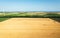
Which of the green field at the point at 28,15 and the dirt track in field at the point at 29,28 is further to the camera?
the green field at the point at 28,15

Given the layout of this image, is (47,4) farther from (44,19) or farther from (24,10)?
(24,10)

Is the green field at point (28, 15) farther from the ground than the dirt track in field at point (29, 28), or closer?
farther from the ground

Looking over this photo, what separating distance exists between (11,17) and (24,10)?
9.0 inches

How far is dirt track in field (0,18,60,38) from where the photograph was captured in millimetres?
1919

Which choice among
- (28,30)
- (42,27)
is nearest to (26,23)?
(28,30)

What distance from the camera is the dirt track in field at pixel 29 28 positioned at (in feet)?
6.30

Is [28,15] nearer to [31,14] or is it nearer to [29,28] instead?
[31,14]

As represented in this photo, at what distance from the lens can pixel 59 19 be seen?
80.0 inches

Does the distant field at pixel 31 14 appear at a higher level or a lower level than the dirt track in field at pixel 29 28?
higher

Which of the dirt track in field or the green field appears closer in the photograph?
the dirt track in field

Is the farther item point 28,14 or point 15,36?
point 28,14

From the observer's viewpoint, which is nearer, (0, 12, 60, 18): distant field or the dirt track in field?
the dirt track in field

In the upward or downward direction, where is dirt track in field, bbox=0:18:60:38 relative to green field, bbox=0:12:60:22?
downward

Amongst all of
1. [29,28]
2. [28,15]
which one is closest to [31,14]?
[28,15]
